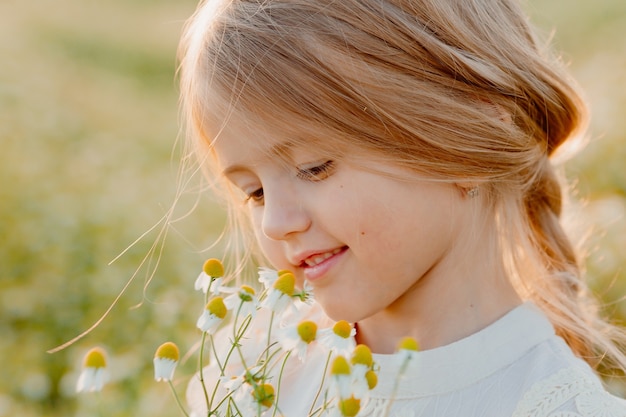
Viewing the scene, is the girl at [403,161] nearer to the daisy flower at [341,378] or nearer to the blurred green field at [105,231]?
the blurred green field at [105,231]

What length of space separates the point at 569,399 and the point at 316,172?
0.63 metres

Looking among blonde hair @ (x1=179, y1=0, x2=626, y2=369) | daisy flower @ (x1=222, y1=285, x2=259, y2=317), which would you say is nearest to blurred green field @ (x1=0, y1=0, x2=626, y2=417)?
daisy flower @ (x1=222, y1=285, x2=259, y2=317)

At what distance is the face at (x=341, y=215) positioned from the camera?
5.31 feet

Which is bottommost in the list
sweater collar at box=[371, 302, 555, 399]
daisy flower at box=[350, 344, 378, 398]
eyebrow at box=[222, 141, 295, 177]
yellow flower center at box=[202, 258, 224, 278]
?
sweater collar at box=[371, 302, 555, 399]

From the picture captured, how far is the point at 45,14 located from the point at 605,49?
9.35 m

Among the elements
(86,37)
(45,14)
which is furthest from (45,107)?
(45,14)

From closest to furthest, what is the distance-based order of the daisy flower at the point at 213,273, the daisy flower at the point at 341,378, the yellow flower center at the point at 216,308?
the daisy flower at the point at 341,378, the yellow flower center at the point at 216,308, the daisy flower at the point at 213,273

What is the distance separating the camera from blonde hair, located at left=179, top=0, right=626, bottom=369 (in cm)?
165

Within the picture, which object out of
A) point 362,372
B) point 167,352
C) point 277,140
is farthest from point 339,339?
point 277,140

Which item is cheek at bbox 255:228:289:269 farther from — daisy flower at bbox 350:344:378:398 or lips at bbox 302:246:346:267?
daisy flower at bbox 350:344:378:398

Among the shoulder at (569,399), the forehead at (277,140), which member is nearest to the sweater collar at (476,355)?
the shoulder at (569,399)

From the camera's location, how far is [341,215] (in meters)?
1.61

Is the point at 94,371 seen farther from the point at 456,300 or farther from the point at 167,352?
the point at 456,300

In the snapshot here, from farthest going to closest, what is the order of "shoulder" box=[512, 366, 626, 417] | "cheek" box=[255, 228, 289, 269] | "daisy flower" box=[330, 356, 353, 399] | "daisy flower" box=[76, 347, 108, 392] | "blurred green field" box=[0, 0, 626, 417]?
"blurred green field" box=[0, 0, 626, 417]
"cheek" box=[255, 228, 289, 269]
"shoulder" box=[512, 366, 626, 417]
"daisy flower" box=[76, 347, 108, 392]
"daisy flower" box=[330, 356, 353, 399]
